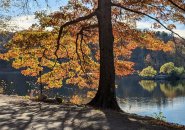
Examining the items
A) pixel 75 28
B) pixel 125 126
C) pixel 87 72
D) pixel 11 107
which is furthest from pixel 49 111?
pixel 87 72

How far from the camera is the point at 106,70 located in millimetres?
18547

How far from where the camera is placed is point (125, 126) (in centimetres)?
1266

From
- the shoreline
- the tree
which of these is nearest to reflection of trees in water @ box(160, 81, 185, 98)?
the tree

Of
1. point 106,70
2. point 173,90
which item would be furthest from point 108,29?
point 173,90

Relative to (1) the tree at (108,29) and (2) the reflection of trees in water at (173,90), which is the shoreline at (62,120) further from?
(2) the reflection of trees in water at (173,90)

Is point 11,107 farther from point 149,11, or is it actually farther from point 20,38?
point 149,11

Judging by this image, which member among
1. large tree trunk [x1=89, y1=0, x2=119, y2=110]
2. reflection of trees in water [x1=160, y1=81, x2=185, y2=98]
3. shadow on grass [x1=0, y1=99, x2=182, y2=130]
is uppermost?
large tree trunk [x1=89, y1=0, x2=119, y2=110]

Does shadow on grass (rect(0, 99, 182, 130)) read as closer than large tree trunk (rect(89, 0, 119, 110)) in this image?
Yes

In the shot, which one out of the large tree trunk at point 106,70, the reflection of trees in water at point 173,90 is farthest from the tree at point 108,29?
the reflection of trees in water at point 173,90

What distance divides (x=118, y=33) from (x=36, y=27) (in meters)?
5.15

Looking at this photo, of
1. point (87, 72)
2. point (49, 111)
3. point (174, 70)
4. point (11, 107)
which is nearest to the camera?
point (49, 111)

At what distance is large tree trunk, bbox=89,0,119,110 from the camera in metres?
18.4

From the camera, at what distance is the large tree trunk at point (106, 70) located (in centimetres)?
1844

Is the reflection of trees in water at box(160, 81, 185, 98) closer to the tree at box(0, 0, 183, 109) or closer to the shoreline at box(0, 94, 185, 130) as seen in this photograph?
the tree at box(0, 0, 183, 109)
